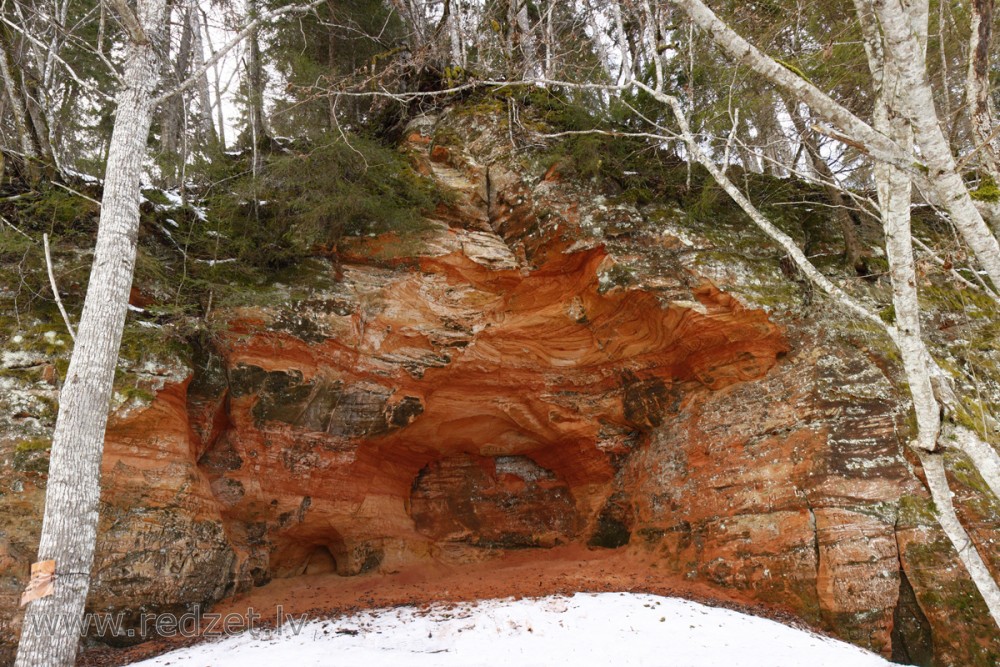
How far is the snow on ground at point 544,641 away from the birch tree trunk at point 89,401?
1.69m

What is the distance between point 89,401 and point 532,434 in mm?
7752

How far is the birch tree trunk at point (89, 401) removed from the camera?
4.62 metres

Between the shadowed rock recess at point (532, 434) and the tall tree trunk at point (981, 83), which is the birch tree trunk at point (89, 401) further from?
the tall tree trunk at point (981, 83)

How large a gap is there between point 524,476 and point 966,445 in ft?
27.3

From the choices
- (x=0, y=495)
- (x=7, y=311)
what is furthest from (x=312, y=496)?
(x=7, y=311)

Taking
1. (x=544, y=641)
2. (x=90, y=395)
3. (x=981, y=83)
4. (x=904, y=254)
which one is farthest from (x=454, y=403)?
(x=981, y=83)

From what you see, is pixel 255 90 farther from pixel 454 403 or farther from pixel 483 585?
pixel 483 585

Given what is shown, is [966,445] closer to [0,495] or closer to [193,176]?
[0,495]

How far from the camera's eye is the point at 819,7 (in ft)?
29.0

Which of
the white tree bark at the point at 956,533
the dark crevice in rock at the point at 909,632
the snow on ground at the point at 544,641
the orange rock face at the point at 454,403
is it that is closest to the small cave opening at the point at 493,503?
the orange rock face at the point at 454,403

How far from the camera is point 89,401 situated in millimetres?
5129

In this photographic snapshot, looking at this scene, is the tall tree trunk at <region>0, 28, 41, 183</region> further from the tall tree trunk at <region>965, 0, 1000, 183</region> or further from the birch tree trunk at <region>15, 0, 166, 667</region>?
the tall tree trunk at <region>965, 0, 1000, 183</region>

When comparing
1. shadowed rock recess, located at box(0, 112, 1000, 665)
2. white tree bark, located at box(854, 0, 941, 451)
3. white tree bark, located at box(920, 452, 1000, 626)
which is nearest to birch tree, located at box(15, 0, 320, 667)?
shadowed rock recess, located at box(0, 112, 1000, 665)

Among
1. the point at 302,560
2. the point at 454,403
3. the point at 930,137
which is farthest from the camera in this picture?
the point at 454,403
